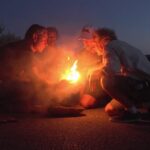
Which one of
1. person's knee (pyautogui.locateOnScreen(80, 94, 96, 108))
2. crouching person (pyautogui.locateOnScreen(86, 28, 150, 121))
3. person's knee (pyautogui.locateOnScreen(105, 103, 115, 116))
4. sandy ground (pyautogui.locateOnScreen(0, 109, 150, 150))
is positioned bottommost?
sandy ground (pyautogui.locateOnScreen(0, 109, 150, 150))

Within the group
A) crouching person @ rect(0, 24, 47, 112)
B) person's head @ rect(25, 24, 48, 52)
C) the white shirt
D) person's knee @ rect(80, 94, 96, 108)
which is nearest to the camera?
the white shirt

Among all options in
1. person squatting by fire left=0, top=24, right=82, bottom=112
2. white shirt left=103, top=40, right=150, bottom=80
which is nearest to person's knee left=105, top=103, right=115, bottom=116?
white shirt left=103, top=40, right=150, bottom=80

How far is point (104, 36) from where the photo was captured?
8.19m

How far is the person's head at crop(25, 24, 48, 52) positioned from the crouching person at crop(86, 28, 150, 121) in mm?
2176

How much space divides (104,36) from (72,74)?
2082 mm

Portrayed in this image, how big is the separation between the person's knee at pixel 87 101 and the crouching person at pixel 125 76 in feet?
5.53

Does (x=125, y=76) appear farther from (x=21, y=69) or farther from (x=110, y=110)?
(x=21, y=69)

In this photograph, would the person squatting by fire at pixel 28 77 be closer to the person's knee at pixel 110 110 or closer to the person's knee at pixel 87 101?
the person's knee at pixel 87 101

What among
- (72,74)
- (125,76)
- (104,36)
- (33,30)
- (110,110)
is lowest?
(110,110)

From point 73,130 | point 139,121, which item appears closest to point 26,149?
point 73,130

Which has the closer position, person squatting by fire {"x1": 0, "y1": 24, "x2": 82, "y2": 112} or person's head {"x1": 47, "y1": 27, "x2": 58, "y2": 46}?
person squatting by fire {"x1": 0, "y1": 24, "x2": 82, "y2": 112}

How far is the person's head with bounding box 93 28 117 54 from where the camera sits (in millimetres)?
8164

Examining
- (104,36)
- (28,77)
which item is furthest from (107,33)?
(28,77)

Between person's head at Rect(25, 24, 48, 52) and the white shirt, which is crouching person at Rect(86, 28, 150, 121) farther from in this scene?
person's head at Rect(25, 24, 48, 52)
